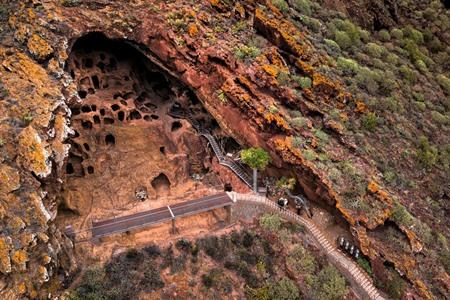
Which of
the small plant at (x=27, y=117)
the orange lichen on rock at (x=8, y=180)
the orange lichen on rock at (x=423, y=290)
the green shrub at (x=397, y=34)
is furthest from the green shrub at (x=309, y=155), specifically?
the green shrub at (x=397, y=34)

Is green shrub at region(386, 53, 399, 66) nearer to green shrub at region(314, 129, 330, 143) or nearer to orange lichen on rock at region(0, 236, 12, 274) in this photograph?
green shrub at region(314, 129, 330, 143)

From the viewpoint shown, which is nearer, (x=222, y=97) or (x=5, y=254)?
(x=5, y=254)

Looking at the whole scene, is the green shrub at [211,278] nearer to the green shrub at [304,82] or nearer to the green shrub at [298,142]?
the green shrub at [298,142]

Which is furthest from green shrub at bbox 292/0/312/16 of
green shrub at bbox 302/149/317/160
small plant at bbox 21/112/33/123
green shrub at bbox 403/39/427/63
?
small plant at bbox 21/112/33/123

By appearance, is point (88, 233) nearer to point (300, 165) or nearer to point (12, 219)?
point (12, 219)

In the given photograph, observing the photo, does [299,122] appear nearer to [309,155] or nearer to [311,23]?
[309,155]

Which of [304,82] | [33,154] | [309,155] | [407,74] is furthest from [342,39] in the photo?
[33,154]
